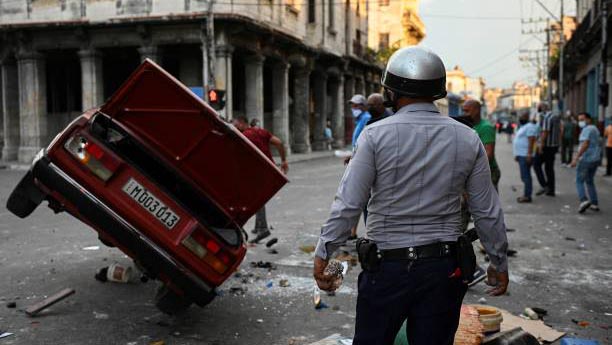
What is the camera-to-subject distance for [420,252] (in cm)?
270

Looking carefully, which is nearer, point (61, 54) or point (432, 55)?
point (432, 55)

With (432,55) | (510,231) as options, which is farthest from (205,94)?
(432,55)

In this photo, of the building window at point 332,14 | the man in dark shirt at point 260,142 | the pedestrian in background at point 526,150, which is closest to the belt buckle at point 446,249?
the man in dark shirt at point 260,142

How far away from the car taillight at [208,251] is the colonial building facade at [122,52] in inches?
729

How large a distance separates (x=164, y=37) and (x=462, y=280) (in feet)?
75.7

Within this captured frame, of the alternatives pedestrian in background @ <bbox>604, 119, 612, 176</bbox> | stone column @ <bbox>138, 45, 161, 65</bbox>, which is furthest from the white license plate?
stone column @ <bbox>138, 45, 161, 65</bbox>

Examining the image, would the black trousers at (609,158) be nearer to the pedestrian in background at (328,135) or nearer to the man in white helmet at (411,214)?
the man in white helmet at (411,214)

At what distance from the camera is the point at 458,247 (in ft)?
9.02

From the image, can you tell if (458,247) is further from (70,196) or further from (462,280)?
(70,196)

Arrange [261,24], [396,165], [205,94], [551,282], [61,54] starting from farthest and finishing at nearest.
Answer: [61,54] < [261,24] < [205,94] < [551,282] < [396,165]

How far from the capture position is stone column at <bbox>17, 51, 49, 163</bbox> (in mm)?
25125

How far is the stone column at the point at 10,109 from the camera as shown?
26.5 metres

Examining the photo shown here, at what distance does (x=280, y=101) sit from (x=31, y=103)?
10972mm

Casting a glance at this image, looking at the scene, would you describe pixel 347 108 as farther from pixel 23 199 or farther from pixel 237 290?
pixel 23 199
